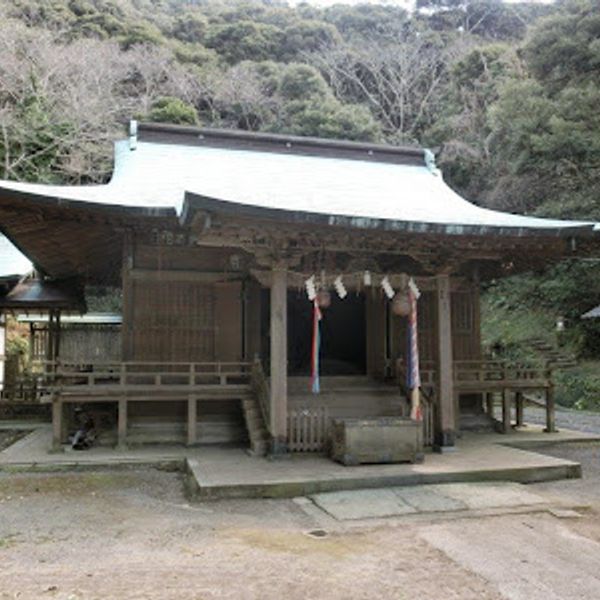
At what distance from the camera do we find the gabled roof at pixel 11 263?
15.4 metres

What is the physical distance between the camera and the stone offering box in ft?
27.2

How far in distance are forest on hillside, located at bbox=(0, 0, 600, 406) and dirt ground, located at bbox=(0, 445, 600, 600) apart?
18723 mm

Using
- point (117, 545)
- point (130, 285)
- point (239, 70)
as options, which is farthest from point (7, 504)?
point (239, 70)

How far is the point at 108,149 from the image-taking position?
2784cm

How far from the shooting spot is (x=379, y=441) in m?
8.39

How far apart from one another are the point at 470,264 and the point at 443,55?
3539cm

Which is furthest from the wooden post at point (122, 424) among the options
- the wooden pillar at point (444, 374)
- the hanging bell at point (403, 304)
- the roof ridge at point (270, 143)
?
the roof ridge at point (270, 143)

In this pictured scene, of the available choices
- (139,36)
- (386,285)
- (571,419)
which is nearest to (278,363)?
(386,285)

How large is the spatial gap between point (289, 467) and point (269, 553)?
2.93 m

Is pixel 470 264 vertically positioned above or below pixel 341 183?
below

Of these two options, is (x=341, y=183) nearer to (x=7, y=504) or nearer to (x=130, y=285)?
(x=130, y=285)

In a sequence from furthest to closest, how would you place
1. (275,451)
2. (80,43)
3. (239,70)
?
(239,70) < (80,43) < (275,451)

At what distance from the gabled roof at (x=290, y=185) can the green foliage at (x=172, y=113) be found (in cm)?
1907

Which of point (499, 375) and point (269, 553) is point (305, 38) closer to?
point (499, 375)
